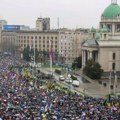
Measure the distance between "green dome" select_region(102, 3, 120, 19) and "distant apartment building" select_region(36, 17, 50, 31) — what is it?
270 feet

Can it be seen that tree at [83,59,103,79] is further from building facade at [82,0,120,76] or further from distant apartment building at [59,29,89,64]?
distant apartment building at [59,29,89,64]

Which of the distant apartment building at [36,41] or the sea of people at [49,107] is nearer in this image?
the sea of people at [49,107]

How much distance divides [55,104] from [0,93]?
7254 millimetres

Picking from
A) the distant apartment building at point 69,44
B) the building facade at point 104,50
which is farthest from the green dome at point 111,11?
the distant apartment building at point 69,44

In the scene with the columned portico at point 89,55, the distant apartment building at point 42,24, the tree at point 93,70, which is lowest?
the tree at point 93,70

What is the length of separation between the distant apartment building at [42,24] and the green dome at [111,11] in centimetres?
8228

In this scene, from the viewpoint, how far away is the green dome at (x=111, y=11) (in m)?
87.8

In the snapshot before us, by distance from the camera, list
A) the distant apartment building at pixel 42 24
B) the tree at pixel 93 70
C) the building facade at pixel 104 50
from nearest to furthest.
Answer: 1. the tree at pixel 93 70
2. the building facade at pixel 104 50
3. the distant apartment building at pixel 42 24

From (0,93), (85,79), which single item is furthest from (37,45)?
(0,93)

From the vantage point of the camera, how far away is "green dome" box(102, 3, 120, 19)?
87.8 meters

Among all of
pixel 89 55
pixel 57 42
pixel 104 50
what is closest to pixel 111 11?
pixel 104 50

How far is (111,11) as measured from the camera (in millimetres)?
88312

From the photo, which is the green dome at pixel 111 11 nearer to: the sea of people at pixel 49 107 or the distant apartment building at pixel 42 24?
the sea of people at pixel 49 107

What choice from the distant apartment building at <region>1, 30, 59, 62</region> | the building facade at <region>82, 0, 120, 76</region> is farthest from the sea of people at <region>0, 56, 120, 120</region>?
the distant apartment building at <region>1, 30, 59, 62</region>
